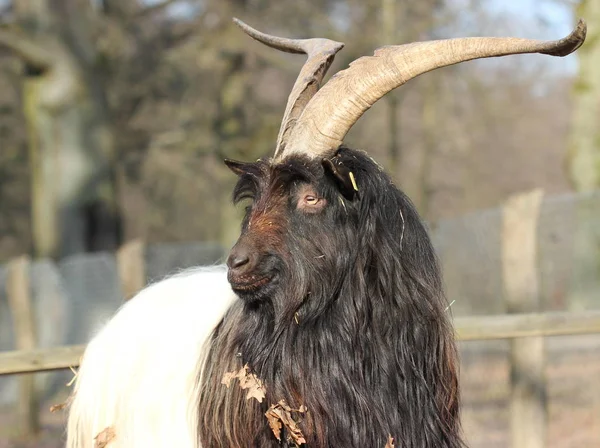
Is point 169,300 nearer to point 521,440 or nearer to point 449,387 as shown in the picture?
point 449,387

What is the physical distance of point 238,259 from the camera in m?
3.47

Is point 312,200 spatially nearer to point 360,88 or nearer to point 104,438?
point 360,88

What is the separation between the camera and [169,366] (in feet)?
13.6

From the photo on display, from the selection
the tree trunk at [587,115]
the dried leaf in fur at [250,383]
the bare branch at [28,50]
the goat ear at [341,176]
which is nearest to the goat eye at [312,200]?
the goat ear at [341,176]

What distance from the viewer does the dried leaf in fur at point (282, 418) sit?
3.55 meters

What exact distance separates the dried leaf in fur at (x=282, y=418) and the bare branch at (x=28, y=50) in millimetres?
11522

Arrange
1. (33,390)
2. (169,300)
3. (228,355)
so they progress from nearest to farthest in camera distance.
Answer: (228,355) → (169,300) → (33,390)

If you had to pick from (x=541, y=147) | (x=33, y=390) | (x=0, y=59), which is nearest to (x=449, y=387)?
(x=33, y=390)

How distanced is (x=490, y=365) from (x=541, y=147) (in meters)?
27.3

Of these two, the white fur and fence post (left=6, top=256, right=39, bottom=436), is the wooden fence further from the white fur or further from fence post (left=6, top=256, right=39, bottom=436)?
fence post (left=6, top=256, right=39, bottom=436)

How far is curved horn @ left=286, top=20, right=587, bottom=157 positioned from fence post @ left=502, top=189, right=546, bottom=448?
3021mm

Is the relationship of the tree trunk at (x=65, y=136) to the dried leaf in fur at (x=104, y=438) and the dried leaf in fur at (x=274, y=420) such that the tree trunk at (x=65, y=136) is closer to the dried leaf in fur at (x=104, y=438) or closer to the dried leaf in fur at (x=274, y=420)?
the dried leaf in fur at (x=104, y=438)

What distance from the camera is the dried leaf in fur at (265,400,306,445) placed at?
3.55m

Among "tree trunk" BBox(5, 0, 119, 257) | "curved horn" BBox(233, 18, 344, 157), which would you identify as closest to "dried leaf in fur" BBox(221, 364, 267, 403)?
"curved horn" BBox(233, 18, 344, 157)
